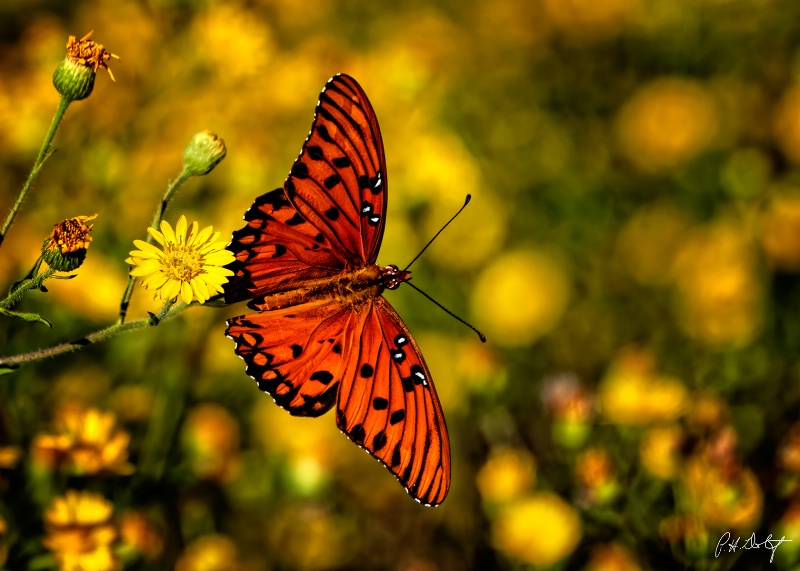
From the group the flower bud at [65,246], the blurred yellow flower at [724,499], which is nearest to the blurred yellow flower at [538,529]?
the blurred yellow flower at [724,499]

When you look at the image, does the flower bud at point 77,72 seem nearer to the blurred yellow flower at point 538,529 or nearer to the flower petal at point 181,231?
the flower petal at point 181,231

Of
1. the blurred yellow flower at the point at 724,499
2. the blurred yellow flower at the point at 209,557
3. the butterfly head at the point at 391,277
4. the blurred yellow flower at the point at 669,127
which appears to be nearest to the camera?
the butterfly head at the point at 391,277

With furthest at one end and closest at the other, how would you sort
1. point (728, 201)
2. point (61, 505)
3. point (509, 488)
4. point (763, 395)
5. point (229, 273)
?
point (728, 201) → point (763, 395) → point (509, 488) → point (61, 505) → point (229, 273)

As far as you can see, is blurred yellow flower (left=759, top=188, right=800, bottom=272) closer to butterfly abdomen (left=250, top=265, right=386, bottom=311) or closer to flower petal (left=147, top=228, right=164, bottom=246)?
butterfly abdomen (left=250, top=265, right=386, bottom=311)

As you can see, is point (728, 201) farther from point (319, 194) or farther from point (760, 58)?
point (319, 194)

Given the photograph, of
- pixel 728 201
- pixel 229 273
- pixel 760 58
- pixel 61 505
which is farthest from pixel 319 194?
pixel 760 58

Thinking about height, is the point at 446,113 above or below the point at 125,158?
above

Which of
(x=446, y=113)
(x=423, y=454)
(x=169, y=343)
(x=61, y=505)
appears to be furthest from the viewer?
(x=446, y=113)
